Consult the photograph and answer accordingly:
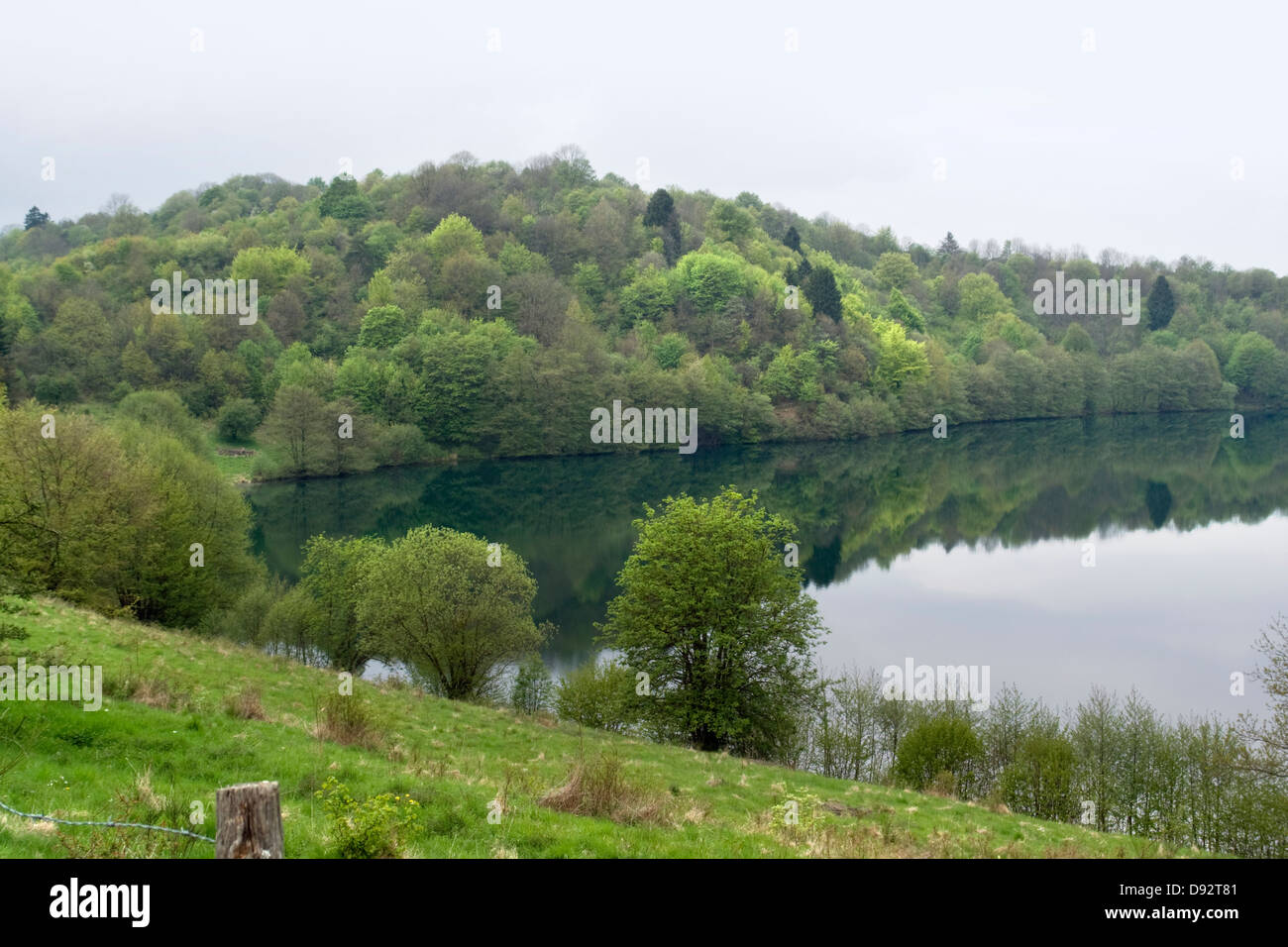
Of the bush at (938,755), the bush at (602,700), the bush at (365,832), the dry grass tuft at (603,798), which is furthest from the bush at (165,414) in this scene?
the bush at (365,832)

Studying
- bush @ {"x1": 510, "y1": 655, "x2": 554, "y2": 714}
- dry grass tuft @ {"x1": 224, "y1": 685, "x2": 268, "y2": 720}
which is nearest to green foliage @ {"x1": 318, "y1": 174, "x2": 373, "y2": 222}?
bush @ {"x1": 510, "y1": 655, "x2": 554, "y2": 714}

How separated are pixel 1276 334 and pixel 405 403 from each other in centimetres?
12959

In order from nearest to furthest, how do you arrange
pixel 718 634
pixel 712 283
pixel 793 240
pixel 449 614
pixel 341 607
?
1. pixel 718 634
2. pixel 449 614
3. pixel 341 607
4. pixel 712 283
5. pixel 793 240

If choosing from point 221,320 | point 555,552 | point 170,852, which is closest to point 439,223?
point 221,320

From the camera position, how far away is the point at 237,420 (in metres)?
72.8

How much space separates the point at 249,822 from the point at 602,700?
Answer: 2117cm

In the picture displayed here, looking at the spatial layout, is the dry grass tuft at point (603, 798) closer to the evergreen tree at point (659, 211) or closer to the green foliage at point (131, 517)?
the green foliage at point (131, 517)

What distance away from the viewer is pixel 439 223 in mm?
114625

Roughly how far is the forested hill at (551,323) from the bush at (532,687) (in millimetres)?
47836

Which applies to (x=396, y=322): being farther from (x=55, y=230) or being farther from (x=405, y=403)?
(x=55, y=230)

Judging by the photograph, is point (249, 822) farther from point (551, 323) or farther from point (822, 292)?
point (822, 292)

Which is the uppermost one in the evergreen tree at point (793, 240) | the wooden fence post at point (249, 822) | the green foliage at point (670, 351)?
the evergreen tree at point (793, 240)

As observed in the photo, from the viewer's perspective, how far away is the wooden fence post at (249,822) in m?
4.73

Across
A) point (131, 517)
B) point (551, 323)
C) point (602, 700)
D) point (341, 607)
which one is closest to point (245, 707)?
point (602, 700)
